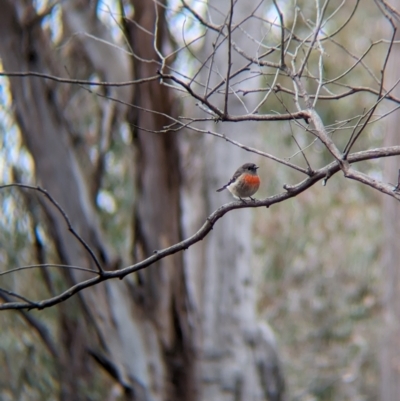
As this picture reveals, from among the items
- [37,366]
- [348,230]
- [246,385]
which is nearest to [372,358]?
[348,230]

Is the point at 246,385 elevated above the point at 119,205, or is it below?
below

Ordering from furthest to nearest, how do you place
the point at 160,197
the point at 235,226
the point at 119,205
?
the point at 119,205, the point at 235,226, the point at 160,197

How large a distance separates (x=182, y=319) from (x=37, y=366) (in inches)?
83.6

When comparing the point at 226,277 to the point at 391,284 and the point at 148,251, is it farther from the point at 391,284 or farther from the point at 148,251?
the point at 391,284

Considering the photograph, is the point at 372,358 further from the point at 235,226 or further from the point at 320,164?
the point at 235,226

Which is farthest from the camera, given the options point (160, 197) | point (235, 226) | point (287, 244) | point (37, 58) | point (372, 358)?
point (372, 358)

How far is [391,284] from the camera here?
36.3 feet

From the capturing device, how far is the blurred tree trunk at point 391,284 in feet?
35.4

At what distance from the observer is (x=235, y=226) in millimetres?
8273

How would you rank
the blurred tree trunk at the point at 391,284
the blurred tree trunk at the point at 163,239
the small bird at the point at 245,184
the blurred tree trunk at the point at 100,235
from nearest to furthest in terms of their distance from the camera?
the small bird at the point at 245,184 → the blurred tree trunk at the point at 100,235 → the blurred tree trunk at the point at 163,239 → the blurred tree trunk at the point at 391,284

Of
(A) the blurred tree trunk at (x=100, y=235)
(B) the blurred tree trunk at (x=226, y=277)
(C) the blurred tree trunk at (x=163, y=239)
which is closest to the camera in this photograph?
(A) the blurred tree trunk at (x=100, y=235)

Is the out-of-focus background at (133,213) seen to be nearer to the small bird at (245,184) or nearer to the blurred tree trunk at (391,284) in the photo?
the blurred tree trunk at (391,284)

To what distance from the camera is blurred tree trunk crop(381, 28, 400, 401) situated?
1080 centimetres

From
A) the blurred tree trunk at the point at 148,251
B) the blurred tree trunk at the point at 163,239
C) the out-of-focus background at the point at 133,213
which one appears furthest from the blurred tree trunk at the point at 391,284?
the blurred tree trunk at the point at 163,239
